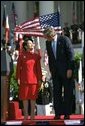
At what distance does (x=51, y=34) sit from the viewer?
9633mm

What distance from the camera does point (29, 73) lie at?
981 centimetres

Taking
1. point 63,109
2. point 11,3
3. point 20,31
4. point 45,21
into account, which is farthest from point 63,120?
point 11,3

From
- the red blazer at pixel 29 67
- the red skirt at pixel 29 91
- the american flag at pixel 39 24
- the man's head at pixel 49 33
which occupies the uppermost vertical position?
the american flag at pixel 39 24

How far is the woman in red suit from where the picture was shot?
32.2ft

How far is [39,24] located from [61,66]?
5312 millimetres

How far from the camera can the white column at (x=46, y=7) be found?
3047 centimetres

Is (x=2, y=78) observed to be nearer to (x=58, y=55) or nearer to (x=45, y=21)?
(x=58, y=55)

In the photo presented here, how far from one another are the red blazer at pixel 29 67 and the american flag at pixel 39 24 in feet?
13.3

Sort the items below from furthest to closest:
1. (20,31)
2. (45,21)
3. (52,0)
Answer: (52,0), (20,31), (45,21)

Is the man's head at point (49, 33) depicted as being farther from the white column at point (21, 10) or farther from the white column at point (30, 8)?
the white column at point (30, 8)

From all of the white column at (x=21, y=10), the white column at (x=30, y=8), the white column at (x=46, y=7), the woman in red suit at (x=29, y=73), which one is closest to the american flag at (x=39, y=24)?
the woman in red suit at (x=29, y=73)

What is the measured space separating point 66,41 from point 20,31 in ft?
21.7

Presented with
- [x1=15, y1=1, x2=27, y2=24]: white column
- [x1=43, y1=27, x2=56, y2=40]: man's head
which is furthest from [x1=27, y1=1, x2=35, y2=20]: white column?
[x1=43, y1=27, x2=56, y2=40]: man's head

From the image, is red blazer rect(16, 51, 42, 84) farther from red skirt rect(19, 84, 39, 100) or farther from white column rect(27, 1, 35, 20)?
white column rect(27, 1, 35, 20)
